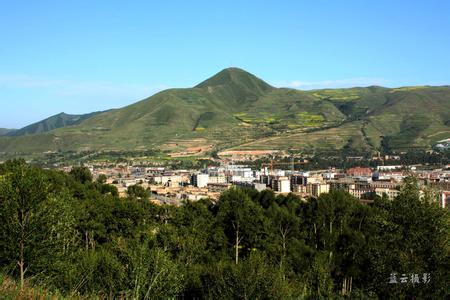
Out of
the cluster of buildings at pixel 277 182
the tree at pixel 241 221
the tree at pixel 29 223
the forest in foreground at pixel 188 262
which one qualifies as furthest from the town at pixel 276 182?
the tree at pixel 29 223

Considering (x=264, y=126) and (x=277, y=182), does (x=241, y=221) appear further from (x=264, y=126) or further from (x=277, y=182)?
(x=264, y=126)

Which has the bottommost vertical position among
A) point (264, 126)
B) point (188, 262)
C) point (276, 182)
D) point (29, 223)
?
point (276, 182)

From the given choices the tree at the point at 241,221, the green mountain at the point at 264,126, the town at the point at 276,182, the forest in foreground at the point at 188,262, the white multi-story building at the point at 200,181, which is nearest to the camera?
the forest in foreground at the point at 188,262

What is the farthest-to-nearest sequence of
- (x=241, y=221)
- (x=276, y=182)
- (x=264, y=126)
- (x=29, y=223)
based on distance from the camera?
(x=264, y=126) → (x=276, y=182) → (x=241, y=221) → (x=29, y=223)

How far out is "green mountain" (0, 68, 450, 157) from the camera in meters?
126

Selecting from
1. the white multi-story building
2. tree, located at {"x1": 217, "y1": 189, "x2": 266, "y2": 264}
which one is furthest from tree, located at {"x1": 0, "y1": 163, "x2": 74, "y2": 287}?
the white multi-story building

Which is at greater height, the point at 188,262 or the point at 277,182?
the point at 188,262

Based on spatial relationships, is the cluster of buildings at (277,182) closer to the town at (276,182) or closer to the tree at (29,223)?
the town at (276,182)

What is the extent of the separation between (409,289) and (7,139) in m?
160

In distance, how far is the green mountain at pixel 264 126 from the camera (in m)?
126

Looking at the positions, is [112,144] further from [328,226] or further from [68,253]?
[68,253]

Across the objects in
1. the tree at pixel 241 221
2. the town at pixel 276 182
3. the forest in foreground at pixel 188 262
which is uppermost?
the forest in foreground at pixel 188 262

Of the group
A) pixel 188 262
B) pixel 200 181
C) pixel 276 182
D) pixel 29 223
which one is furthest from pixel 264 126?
pixel 29 223

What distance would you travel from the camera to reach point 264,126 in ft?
487
